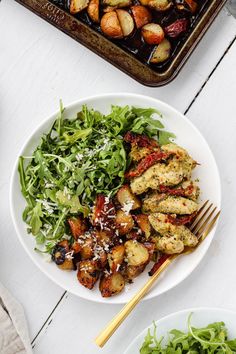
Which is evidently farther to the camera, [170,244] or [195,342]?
[195,342]

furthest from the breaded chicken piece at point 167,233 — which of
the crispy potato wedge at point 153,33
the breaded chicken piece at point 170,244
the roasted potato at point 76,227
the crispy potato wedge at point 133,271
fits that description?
the crispy potato wedge at point 153,33

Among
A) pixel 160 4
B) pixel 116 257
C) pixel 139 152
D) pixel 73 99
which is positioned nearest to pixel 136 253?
pixel 116 257

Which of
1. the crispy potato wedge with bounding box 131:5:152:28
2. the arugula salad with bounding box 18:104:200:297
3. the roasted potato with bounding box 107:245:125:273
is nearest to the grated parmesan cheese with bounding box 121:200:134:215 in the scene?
the arugula salad with bounding box 18:104:200:297

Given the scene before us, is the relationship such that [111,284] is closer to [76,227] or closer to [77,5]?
[76,227]

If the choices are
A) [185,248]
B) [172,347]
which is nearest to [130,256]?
[185,248]

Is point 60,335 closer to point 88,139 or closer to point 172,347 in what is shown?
point 172,347

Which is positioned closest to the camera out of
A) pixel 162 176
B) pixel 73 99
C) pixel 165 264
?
pixel 162 176

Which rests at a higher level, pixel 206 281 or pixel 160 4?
pixel 160 4
